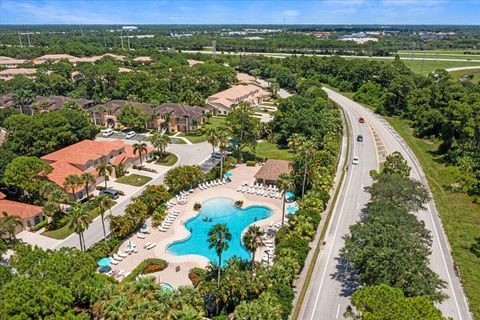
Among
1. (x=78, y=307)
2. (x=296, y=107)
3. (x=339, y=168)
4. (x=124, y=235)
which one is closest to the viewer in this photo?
(x=78, y=307)

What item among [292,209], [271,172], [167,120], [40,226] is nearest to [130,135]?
[167,120]

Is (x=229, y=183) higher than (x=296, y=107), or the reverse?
(x=296, y=107)

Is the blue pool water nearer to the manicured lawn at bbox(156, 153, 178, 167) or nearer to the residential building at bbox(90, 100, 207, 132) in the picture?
the manicured lawn at bbox(156, 153, 178, 167)

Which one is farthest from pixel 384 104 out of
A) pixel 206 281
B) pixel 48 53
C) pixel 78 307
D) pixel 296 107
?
pixel 48 53

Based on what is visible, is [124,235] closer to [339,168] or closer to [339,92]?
[339,168]

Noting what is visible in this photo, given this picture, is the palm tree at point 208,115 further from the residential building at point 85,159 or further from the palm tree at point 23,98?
the palm tree at point 23,98

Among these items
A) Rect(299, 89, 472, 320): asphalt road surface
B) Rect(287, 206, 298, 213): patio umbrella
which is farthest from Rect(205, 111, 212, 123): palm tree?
Rect(287, 206, 298, 213): patio umbrella

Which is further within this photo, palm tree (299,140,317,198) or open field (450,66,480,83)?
open field (450,66,480,83)
